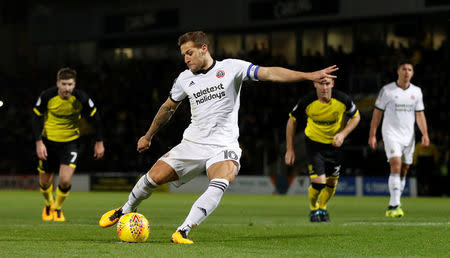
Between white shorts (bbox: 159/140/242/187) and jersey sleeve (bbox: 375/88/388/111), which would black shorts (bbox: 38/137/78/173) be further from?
jersey sleeve (bbox: 375/88/388/111)

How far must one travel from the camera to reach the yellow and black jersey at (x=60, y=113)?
12859mm

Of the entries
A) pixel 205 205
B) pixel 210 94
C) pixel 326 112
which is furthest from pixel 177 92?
pixel 326 112

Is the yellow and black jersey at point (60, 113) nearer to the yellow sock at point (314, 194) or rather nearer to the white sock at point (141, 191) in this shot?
the yellow sock at point (314, 194)

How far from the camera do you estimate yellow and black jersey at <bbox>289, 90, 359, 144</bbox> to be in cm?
1238

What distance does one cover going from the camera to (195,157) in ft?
27.8

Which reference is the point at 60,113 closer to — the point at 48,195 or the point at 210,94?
the point at 48,195

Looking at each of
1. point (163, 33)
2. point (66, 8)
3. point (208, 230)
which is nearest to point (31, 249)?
point (208, 230)

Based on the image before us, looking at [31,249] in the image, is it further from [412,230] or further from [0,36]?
[0,36]

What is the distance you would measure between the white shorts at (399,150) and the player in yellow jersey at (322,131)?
1734 millimetres

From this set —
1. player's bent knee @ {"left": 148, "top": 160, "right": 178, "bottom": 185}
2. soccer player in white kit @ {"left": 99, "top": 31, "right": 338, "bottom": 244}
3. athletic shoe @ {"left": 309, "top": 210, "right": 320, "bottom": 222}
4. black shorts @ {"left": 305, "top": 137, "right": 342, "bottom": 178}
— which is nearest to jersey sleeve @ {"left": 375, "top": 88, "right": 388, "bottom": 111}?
black shorts @ {"left": 305, "top": 137, "right": 342, "bottom": 178}

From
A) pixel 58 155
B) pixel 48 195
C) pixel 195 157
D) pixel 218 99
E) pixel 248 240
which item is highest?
pixel 218 99

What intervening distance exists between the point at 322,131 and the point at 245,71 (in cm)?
442

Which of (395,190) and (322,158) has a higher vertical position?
(322,158)

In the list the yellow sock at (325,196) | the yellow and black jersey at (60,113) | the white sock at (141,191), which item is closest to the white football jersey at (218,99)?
the white sock at (141,191)
